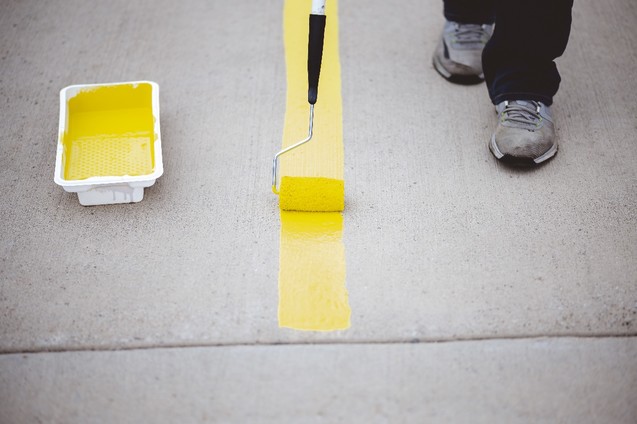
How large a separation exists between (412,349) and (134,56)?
211cm

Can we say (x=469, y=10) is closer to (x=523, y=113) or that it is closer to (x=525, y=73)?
(x=525, y=73)

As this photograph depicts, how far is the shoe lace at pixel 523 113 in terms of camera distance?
2.49 m

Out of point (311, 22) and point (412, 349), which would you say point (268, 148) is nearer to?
point (311, 22)

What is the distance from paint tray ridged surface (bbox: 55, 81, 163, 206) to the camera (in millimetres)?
2229

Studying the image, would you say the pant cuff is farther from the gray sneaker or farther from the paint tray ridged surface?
the paint tray ridged surface

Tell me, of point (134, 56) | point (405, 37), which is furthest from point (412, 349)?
point (134, 56)

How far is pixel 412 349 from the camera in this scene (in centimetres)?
187

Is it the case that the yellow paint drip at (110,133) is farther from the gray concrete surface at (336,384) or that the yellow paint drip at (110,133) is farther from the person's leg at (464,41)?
the person's leg at (464,41)

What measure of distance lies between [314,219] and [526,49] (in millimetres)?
1170

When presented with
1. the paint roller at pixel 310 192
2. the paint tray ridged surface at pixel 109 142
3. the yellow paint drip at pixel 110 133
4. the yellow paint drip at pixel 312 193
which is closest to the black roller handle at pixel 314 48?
the paint roller at pixel 310 192

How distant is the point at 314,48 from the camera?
6.49ft

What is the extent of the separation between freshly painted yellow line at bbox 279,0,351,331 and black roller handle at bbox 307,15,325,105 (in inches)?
14.3

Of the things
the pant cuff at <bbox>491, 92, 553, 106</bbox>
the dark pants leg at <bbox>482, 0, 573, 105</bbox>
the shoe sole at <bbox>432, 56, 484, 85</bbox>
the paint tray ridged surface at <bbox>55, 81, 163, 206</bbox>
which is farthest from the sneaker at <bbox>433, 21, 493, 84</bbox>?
the paint tray ridged surface at <bbox>55, 81, 163, 206</bbox>

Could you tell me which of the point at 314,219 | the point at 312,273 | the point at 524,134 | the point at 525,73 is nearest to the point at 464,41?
the point at 525,73
